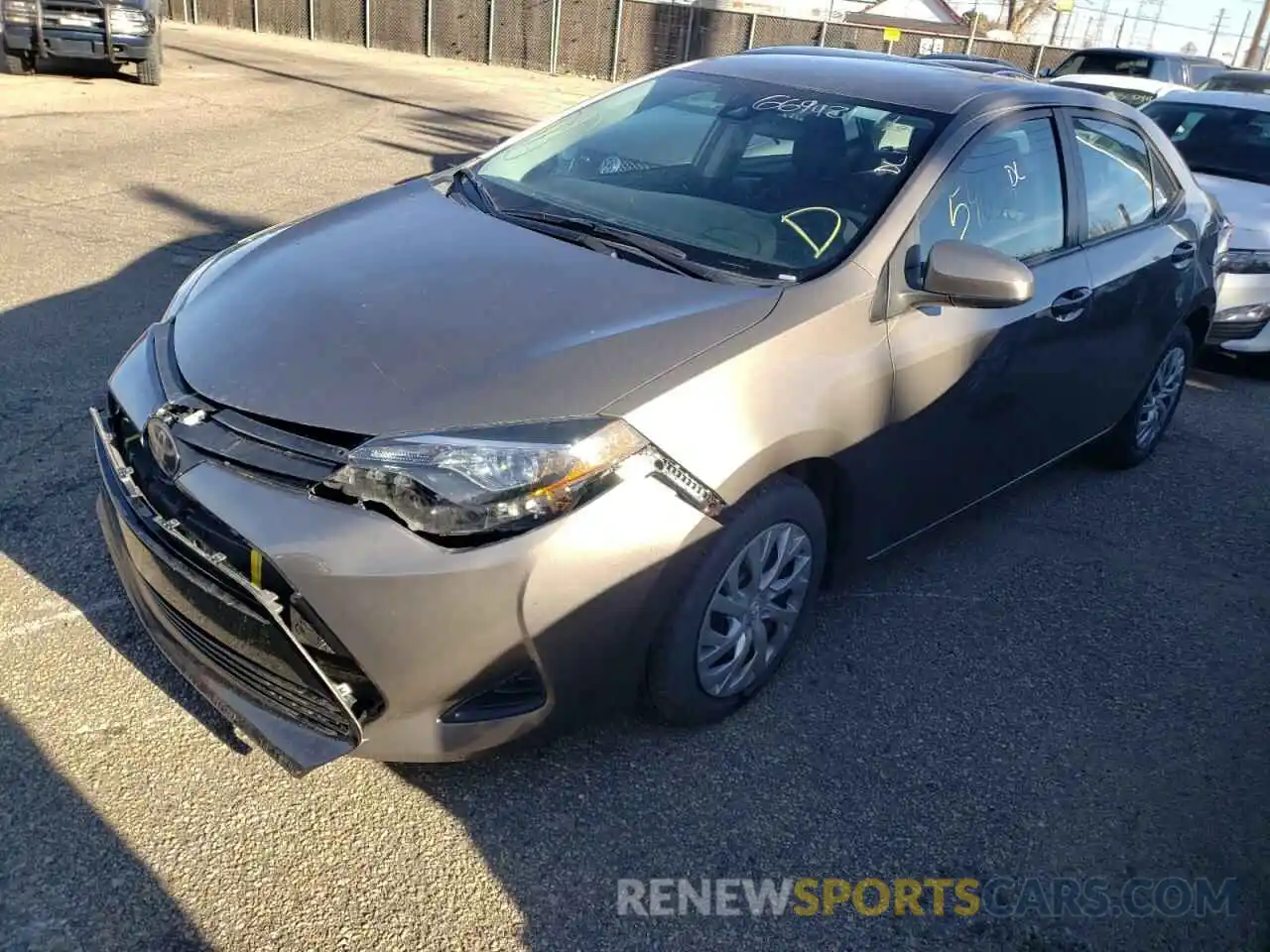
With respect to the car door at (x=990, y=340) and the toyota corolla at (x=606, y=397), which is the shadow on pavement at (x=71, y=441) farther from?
the car door at (x=990, y=340)

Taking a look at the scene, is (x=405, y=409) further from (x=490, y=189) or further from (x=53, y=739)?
(x=490, y=189)

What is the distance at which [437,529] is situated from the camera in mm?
2305

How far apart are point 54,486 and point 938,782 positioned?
3.10 m

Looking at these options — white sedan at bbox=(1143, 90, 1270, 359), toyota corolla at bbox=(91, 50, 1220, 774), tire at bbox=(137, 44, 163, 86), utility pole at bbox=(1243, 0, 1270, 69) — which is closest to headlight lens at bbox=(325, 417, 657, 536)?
toyota corolla at bbox=(91, 50, 1220, 774)

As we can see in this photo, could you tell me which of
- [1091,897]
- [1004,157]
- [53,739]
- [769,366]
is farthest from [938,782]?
[53,739]

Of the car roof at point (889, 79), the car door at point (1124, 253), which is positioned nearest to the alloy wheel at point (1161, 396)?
the car door at point (1124, 253)

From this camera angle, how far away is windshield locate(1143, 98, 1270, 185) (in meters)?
7.40

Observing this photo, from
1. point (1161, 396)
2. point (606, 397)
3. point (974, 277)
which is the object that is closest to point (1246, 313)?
point (1161, 396)

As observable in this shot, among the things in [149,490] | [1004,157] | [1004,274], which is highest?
[1004,157]

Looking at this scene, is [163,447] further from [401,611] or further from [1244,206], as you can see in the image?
[1244,206]

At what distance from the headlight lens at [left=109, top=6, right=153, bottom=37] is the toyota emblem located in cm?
1216

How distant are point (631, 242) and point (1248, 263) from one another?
488cm

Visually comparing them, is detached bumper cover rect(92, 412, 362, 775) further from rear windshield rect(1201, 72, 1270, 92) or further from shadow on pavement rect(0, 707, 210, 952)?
rear windshield rect(1201, 72, 1270, 92)

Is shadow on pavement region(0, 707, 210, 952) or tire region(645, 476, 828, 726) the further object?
tire region(645, 476, 828, 726)
